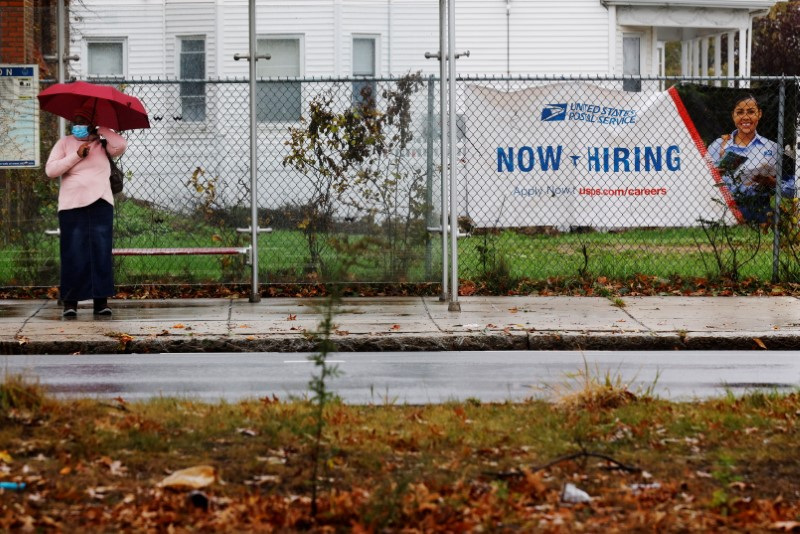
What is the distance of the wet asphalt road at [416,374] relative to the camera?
8562 mm

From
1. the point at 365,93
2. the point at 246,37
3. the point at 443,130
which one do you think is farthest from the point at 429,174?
the point at 246,37

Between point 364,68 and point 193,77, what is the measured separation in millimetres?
1994

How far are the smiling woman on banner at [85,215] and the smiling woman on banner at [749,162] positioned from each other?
699 centimetres

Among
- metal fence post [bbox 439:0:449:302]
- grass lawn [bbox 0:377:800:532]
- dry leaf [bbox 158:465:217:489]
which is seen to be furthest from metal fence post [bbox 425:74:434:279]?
dry leaf [bbox 158:465:217:489]

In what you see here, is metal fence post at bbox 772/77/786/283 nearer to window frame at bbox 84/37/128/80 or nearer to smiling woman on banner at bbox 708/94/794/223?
smiling woman on banner at bbox 708/94/794/223

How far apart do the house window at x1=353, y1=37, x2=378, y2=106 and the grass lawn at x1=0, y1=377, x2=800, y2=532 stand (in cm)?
683

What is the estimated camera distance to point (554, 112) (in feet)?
56.8

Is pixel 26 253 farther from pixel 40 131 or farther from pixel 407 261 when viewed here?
pixel 407 261

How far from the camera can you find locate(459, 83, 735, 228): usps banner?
1602cm

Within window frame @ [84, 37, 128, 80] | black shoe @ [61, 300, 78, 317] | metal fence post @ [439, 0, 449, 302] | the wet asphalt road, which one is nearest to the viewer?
the wet asphalt road

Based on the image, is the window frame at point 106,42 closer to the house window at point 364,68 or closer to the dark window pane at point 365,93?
the house window at point 364,68

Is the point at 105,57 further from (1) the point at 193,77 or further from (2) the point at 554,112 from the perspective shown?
(2) the point at 554,112

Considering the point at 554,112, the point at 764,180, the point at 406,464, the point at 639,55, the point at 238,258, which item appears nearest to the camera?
the point at 406,464

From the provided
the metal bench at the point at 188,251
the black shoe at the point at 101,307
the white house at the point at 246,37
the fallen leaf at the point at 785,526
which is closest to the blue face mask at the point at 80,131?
the metal bench at the point at 188,251
